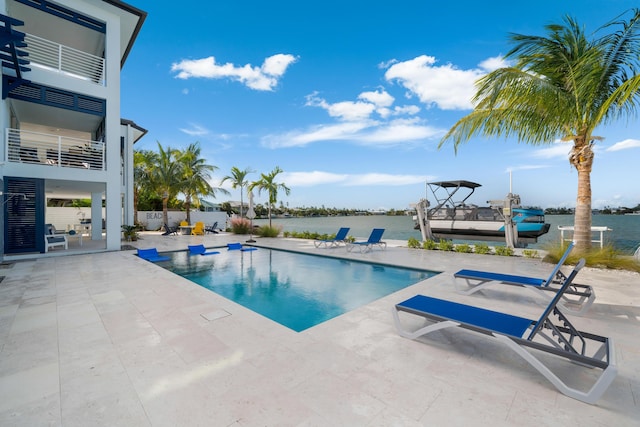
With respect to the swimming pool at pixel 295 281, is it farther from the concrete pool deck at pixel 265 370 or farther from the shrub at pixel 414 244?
the shrub at pixel 414 244

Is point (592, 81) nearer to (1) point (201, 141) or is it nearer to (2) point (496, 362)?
(2) point (496, 362)

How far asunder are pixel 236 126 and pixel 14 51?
20294 millimetres

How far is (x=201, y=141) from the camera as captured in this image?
77.7 feet

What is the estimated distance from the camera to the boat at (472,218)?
11463 millimetres

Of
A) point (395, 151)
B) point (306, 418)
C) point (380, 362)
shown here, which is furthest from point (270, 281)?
point (395, 151)

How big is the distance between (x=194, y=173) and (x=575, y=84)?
23.8 meters

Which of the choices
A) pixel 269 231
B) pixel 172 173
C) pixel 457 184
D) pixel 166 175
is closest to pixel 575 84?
pixel 457 184

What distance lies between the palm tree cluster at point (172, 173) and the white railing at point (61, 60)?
9.35 m

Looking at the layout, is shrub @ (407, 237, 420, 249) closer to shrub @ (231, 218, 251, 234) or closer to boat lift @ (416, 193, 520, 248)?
boat lift @ (416, 193, 520, 248)

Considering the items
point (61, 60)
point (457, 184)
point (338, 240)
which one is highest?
point (61, 60)

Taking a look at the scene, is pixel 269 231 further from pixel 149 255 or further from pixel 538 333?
pixel 538 333

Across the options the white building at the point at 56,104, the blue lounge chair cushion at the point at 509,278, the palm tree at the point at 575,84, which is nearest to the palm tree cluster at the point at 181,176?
the white building at the point at 56,104

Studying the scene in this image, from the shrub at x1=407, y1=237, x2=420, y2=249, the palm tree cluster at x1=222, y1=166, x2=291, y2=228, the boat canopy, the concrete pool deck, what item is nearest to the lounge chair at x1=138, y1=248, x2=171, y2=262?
the concrete pool deck

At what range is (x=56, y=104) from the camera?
10383mm
